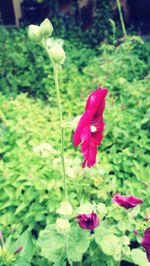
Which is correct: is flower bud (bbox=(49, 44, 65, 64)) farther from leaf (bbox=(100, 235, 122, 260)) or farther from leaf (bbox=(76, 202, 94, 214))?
leaf (bbox=(100, 235, 122, 260))

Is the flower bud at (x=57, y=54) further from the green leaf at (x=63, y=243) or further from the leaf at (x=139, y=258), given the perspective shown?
the leaf at (x=139, y=258)

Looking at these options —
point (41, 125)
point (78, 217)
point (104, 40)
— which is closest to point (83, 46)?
point (104, 40)

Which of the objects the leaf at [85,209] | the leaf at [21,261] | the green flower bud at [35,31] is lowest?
the leaf at [21,261]

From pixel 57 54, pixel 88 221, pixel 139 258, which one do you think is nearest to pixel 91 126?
pixel 57 54

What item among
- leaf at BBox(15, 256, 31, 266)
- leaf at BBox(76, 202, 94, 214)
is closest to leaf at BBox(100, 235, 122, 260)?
leaf at BBox(76, 202, 94, 214)

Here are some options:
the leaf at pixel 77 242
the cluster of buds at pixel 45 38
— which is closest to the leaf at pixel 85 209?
the leaf at pixel 77 242

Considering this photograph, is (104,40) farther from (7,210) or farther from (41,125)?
(7,210)
